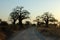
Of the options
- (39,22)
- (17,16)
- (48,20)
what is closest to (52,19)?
(48,20)

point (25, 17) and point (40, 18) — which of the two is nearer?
point (25, 17)

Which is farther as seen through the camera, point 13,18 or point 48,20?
point 48,20

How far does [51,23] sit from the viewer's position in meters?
104

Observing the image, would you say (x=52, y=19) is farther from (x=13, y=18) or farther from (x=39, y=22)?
(x=13, y=18)

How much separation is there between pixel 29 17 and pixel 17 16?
6.31 meters

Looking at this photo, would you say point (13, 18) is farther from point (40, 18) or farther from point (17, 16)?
point (40, 18)

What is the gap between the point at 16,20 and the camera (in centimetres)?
8931

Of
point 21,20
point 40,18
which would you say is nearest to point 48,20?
point 40,18

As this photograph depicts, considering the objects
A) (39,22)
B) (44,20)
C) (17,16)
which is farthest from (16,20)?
(39,22)

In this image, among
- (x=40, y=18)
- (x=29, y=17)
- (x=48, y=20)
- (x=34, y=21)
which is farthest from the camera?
(x=34, y=21)

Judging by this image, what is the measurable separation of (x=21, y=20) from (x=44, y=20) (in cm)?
1866

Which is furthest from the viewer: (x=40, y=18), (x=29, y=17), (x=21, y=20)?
(x=40, y=18)

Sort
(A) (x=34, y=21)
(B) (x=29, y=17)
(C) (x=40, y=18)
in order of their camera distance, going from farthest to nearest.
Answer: (A) (x=34, y=21), (C) (x=40, y=18), (B) (x=29, y=17)

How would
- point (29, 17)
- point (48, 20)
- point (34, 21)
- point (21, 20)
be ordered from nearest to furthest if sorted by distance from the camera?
point (21, 20) → point (29, 17) → point (48, 20) → point (34, 21)
